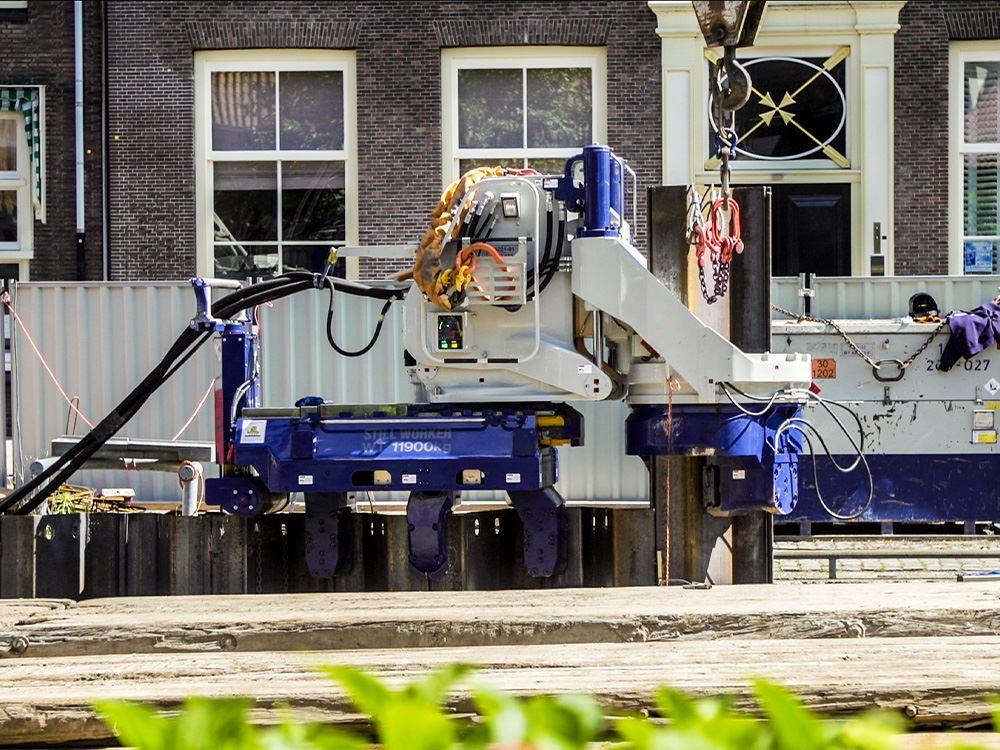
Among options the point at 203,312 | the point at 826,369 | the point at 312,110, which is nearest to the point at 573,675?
the point at 203,312

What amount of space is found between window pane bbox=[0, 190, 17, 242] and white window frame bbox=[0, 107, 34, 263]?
0.25ft

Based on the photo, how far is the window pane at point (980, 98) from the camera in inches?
755

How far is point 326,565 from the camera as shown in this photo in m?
8.66

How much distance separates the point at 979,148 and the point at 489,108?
6816 millimetres

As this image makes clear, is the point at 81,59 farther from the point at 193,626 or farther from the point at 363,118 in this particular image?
the point at 193,626

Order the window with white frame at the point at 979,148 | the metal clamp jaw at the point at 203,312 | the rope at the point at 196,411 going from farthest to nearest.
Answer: the window with white frame at the point at 979,148 → the rope at the point at 196,411 → the metal clamp jaw at the point at 203,312

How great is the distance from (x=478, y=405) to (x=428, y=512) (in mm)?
710

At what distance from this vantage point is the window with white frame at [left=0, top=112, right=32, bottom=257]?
763 inches

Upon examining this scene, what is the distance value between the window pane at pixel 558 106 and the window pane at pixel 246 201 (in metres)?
3.74

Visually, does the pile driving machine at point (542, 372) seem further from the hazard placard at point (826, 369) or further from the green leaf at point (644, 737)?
the green leaf at point (644, 737)

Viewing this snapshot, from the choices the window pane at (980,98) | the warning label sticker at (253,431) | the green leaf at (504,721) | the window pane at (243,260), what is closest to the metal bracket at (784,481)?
the warning label sticker at (253,431)

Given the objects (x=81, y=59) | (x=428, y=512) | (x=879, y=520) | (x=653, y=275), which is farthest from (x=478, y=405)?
(x=81, y=59)

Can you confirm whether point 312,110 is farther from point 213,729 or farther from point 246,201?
point 213,729

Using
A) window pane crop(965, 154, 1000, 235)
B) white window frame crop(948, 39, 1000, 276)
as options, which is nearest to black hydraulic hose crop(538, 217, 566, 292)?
white window frame crop(948, 39, 1000, 276)
